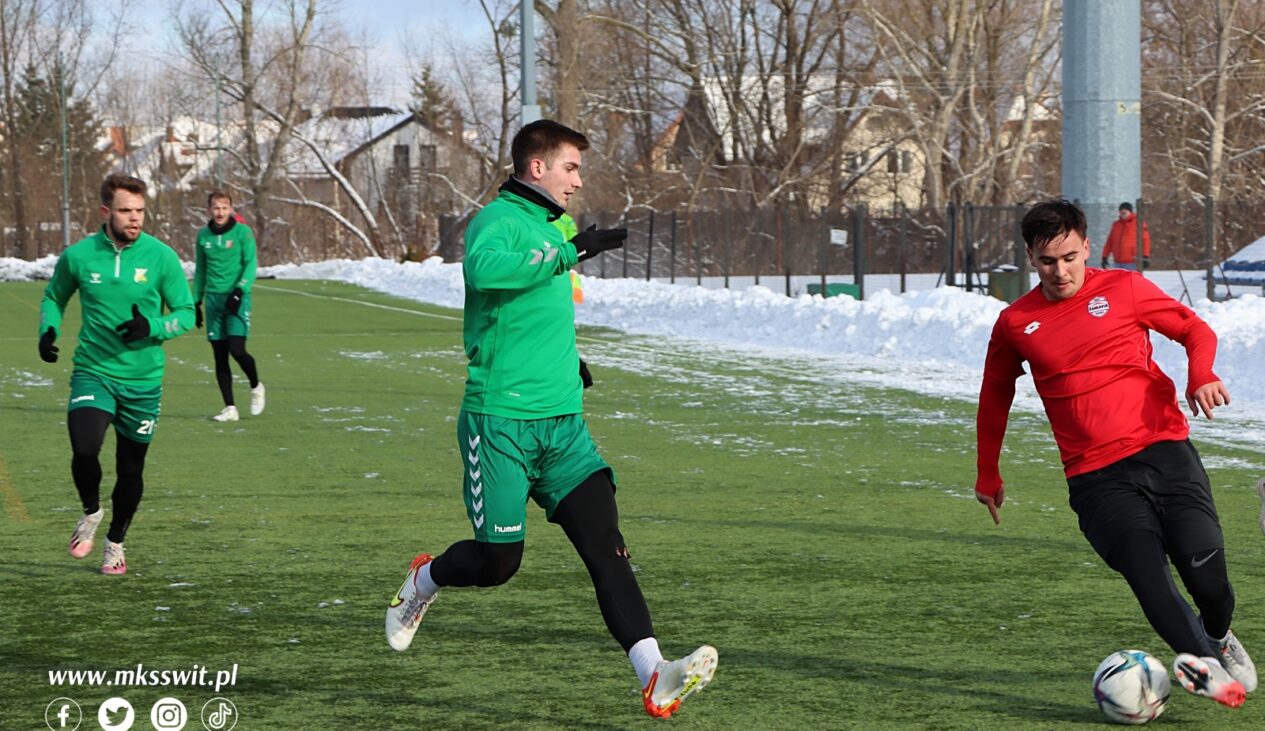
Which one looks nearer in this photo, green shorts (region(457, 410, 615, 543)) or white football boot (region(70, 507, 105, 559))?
green shorts (region(457, 410, 615, 543))

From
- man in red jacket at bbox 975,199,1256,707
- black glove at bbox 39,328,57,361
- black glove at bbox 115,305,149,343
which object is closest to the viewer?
man in red jacket at bbox 975,199,1256,707

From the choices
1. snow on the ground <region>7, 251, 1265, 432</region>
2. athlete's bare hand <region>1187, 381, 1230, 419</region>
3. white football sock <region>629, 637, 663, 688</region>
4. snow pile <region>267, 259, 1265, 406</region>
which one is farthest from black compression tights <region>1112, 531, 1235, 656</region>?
snow pile <region>267, 259, 1265, 406</region>

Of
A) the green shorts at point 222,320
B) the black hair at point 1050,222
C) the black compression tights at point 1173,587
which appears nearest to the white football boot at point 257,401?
the green shorts at point 222,320

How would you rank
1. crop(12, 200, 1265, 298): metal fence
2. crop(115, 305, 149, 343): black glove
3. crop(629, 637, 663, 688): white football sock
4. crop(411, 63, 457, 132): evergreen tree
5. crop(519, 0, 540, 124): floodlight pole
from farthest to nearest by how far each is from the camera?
crop(411, 63, 457, 132): evergreen tree < crop(12, 200, 1265, 298): metal fence < crop(519, 0, 540, 124): floodlight pole < crop(115, 305, 149, 343): black glove < crop(629, 637, 663, 688): white football sock

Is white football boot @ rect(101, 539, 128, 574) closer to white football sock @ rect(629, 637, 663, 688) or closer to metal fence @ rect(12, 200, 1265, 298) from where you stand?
white football sock @ rect(629, 637, 663, 688)

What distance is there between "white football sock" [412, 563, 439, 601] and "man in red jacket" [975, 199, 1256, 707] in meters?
1.99

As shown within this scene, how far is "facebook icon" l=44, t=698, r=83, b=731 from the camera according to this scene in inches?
207

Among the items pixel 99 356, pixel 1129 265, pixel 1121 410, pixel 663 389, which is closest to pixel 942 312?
pixel 1129 265

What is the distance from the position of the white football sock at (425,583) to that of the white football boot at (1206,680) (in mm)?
2322

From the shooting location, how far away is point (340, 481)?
1065 cm

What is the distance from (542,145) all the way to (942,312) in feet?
52.6

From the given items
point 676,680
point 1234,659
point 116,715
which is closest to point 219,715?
point 116,715

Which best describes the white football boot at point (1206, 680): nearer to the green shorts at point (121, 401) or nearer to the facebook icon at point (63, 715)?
the facebook icon at point (63, 715)

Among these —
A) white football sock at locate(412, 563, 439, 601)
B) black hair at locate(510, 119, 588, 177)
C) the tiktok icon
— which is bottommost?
the tiktok icon
